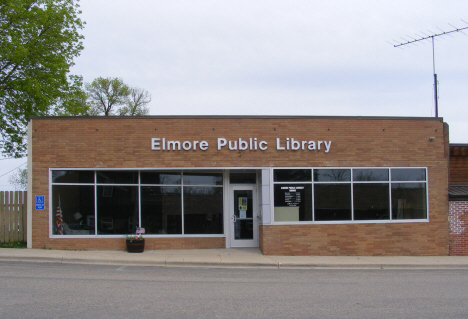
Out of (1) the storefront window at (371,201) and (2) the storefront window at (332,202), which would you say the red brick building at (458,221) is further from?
(2) the storefront window at (332,202)

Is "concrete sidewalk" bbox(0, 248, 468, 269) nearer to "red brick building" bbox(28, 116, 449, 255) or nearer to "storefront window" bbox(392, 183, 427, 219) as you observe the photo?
"red brick building" bbox(28, 116, 449, 255)

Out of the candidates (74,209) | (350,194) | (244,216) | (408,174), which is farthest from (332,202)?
(74,209)

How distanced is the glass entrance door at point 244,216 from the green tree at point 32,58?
12.3m

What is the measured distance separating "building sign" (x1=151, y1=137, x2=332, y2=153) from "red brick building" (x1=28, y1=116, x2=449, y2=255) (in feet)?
0.11

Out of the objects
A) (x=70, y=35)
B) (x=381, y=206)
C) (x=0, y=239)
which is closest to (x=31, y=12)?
(x=70, y=35)

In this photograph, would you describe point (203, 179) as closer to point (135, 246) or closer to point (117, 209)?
point (117, 209)

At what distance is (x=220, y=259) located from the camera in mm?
14227

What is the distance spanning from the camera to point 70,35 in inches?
995

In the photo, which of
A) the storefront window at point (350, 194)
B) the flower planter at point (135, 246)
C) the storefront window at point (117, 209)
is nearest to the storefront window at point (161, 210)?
the storefront window at point (117, 209)

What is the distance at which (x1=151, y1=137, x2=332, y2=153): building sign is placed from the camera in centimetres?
1594

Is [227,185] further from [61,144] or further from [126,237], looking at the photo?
[61,144]

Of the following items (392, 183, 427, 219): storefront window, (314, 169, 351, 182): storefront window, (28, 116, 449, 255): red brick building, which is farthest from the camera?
(392, 183, 427, 219): storefront window

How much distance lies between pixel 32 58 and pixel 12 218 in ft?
34.7

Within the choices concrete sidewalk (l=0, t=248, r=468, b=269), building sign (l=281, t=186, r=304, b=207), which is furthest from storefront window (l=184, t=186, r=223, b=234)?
building sign (l=281, t=186, r=304, b=207)
